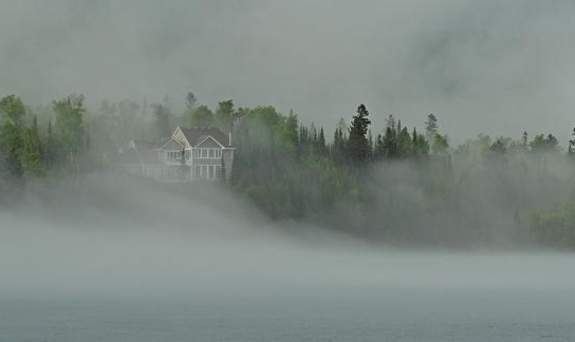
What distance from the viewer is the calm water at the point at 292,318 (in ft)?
349

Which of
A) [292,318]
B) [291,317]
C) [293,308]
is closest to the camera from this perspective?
[292,318]

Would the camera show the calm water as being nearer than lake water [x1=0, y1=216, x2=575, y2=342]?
Yes

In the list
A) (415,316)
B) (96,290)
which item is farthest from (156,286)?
(415,316)

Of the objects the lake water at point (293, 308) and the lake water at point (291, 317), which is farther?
the lake water at point (293, 308)

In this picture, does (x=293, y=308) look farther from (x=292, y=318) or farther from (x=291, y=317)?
(x=292, y=318)

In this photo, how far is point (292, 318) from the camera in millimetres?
120500

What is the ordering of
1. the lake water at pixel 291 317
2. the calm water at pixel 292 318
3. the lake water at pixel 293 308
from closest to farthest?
the calm water at pixel 292 318 < the lake water at pixel 291 317 < the lake water at pixel 293 308

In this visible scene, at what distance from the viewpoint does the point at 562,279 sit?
18425cm

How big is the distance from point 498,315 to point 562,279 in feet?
201

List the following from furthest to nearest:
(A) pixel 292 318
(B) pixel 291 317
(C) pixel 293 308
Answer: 1. (C) pixel 293 308
2. (B) pixel 291 317
3. (A) pixel 292 318

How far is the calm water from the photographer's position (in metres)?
106

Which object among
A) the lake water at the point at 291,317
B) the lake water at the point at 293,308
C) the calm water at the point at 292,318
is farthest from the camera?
the lake water at the point at 293,308

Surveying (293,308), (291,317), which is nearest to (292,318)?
(291,317)

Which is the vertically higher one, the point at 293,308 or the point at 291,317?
the point at 293,308
